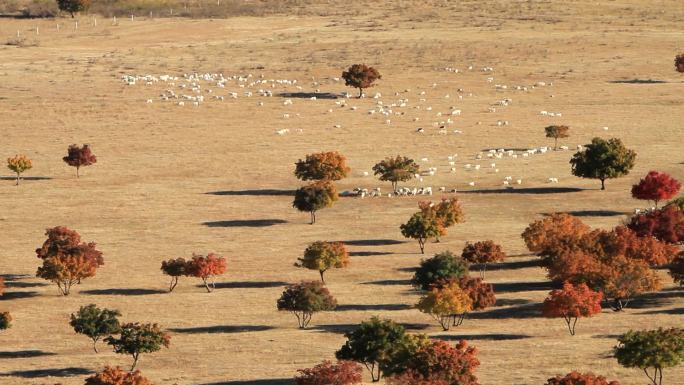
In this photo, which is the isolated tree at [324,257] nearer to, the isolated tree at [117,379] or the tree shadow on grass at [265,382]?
the tree shadow on grass at [265,382]

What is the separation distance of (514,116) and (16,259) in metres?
84.3

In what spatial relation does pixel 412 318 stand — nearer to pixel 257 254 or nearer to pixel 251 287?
pixel 251 287

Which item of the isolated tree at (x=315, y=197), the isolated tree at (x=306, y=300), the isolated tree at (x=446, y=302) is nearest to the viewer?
the isolated tree at (x=446, y=302)

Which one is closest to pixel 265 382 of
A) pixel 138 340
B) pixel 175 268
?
pixel 138 340

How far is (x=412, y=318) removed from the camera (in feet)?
337

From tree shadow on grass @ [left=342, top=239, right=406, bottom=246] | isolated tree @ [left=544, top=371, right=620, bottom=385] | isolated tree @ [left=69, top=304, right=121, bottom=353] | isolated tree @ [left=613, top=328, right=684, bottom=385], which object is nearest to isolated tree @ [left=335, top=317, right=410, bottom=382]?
isolated tree @ [left=544, top=371, right=620, bottom=385]

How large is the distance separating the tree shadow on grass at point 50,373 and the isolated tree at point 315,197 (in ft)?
156

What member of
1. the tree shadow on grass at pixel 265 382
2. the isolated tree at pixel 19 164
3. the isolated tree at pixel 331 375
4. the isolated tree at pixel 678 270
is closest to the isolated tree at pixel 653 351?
the isolated tree at pixel 331 375

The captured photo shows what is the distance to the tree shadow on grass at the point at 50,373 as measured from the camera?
292 feet

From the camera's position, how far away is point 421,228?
122062 mm

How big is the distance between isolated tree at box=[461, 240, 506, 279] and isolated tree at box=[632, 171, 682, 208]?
79.5 feet

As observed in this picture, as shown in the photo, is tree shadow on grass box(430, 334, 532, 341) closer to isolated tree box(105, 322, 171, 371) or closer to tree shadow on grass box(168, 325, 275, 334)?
tree shadow on grass box(168, 325, 275, 334)

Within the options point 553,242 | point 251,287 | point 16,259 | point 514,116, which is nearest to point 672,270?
point 553,242

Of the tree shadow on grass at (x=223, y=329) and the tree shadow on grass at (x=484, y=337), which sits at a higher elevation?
the tree shadow on grass at (x=484, y=337)
